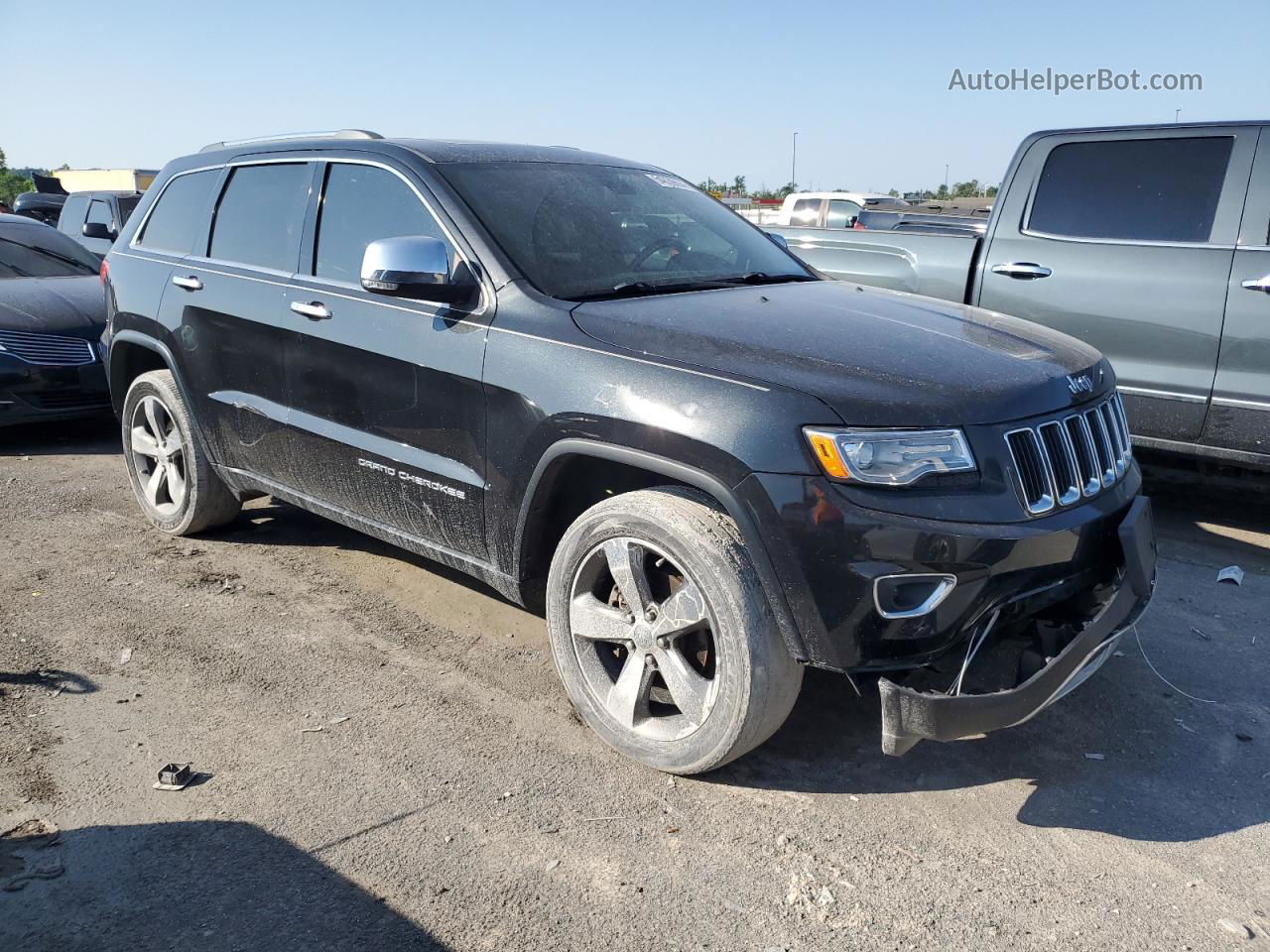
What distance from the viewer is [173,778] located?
3078 mm

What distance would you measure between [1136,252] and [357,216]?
3.79 metres

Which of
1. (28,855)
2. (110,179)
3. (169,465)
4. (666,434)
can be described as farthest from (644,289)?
(110,179)

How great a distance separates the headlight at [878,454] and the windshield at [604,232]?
3.75ft

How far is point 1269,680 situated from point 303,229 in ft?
13.1

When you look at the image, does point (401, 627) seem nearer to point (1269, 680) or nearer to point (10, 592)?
point (10, 592)

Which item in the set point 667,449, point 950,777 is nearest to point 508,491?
point 667,449

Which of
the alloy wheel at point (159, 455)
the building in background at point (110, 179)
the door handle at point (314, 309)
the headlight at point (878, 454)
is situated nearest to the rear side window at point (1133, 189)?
the headlight at point (878, 454)

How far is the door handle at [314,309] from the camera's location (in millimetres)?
4047

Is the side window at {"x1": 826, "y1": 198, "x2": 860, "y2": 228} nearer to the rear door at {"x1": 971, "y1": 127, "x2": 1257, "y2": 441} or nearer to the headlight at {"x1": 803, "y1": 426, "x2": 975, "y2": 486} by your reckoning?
the rear door at {"x1": 971, "y1": 127, "x2": 1257, "y2": 441}

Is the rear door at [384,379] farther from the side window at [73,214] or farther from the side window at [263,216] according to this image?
the side window at [73,214]

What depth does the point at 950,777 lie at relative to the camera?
10.5 ft

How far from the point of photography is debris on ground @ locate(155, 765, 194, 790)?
3074 millimetres

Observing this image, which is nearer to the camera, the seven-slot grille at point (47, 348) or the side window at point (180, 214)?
the side window at point (180, 214)

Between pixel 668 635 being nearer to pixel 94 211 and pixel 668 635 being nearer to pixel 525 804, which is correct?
pixel 525 804
